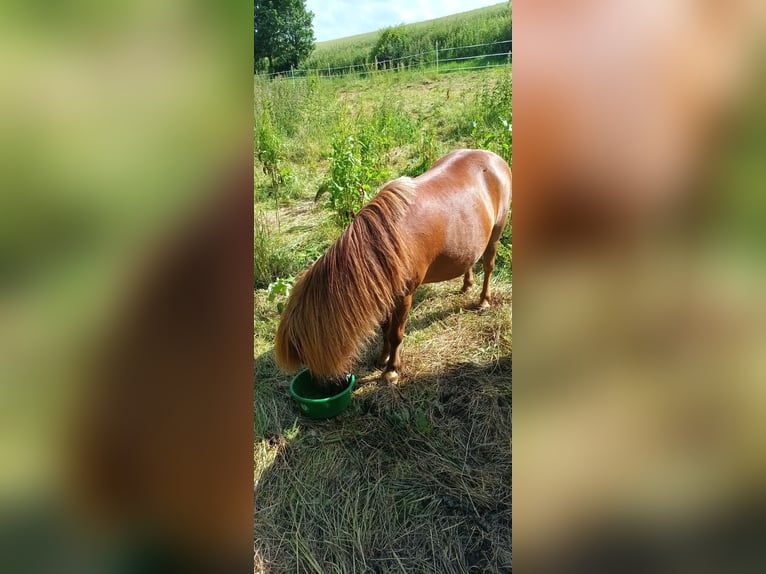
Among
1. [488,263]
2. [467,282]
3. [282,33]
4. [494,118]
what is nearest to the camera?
Result: [488,263]

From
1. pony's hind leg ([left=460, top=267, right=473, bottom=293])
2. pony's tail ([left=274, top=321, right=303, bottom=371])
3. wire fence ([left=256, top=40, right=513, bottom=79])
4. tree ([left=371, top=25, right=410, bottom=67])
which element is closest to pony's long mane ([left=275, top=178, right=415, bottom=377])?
pony's tail ([left=274, top=321, right=303, bottom=371])

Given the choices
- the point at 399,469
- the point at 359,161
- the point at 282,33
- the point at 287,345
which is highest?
the point at 282,33

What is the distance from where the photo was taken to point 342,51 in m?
6.86

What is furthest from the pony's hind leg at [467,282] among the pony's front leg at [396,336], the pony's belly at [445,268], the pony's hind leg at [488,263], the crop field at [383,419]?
the pony's front leg at [396,336]

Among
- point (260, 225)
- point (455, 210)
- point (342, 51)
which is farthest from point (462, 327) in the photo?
point (342, 51)

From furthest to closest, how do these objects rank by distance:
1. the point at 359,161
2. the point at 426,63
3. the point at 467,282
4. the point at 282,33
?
the point at 426,63
the point at 282,33
the point at 359,161
the point at 467,282

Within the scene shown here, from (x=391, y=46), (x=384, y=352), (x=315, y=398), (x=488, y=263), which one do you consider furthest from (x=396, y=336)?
(x=391, y=46)

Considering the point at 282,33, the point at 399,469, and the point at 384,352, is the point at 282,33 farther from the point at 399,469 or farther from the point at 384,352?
the point at 399,469

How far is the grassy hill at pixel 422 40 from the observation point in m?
5.57

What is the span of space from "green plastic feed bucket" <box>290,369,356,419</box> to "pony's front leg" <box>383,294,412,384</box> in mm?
316

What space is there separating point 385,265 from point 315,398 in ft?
2.93

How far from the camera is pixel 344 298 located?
2.05 m
